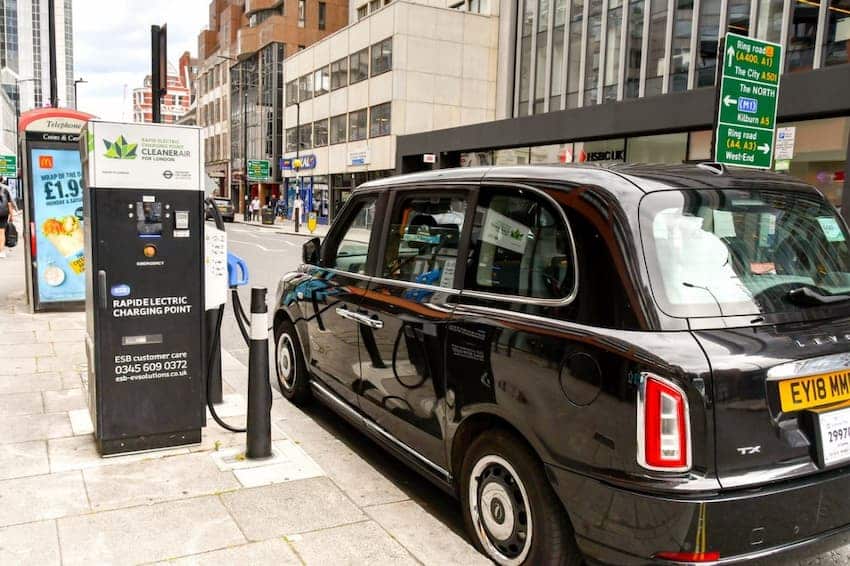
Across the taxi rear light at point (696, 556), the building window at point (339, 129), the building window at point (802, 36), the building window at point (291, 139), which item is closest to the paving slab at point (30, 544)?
the taxi rear light at point (696, 556)

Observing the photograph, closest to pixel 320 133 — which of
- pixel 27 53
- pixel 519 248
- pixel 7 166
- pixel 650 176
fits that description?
pixel 7 166

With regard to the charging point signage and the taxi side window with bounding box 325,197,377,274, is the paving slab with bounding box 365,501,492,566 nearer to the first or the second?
the taxi side window with bounding box 325,197,377,274

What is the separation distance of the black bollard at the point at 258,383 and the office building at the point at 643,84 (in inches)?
538

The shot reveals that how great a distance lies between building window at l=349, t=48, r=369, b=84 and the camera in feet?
137

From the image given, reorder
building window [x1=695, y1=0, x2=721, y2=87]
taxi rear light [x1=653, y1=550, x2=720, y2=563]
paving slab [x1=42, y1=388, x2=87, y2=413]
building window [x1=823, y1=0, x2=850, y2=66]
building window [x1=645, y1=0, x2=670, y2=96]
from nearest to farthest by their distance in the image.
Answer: taxi rear light [x1=653, y1=550, x2=720, y2=563] → paving slab [x1=42, y1=388, x2=87, y2=413] → building window [x1=823, y1=0, x2=850, y2=66] → building window [x1=695, y1=0, x2=721, y2=87] → building window [x1=645, y1=0, x2=670, y2=96]

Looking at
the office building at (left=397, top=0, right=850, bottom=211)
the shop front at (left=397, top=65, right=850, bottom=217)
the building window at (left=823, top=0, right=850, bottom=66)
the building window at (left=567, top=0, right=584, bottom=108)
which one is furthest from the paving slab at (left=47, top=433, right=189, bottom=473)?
the building window at (left=567, top=0, right=584, bottom=108)

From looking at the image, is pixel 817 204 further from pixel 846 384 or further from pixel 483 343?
pixel 483 343

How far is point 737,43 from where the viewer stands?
22.8ft

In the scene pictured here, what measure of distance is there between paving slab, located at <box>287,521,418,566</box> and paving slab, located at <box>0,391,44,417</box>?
9.73 ft

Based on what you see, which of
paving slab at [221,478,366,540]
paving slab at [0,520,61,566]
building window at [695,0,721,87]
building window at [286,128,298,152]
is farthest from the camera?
building window at [286,128,298,152]

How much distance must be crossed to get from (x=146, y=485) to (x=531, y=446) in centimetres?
236

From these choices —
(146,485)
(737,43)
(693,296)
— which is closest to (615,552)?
(693,296)

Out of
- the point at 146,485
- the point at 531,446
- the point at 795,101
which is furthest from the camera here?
the point at 795,101

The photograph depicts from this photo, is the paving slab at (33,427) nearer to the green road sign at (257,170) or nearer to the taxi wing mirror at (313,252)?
the taxi wing mirror at (313,252)
